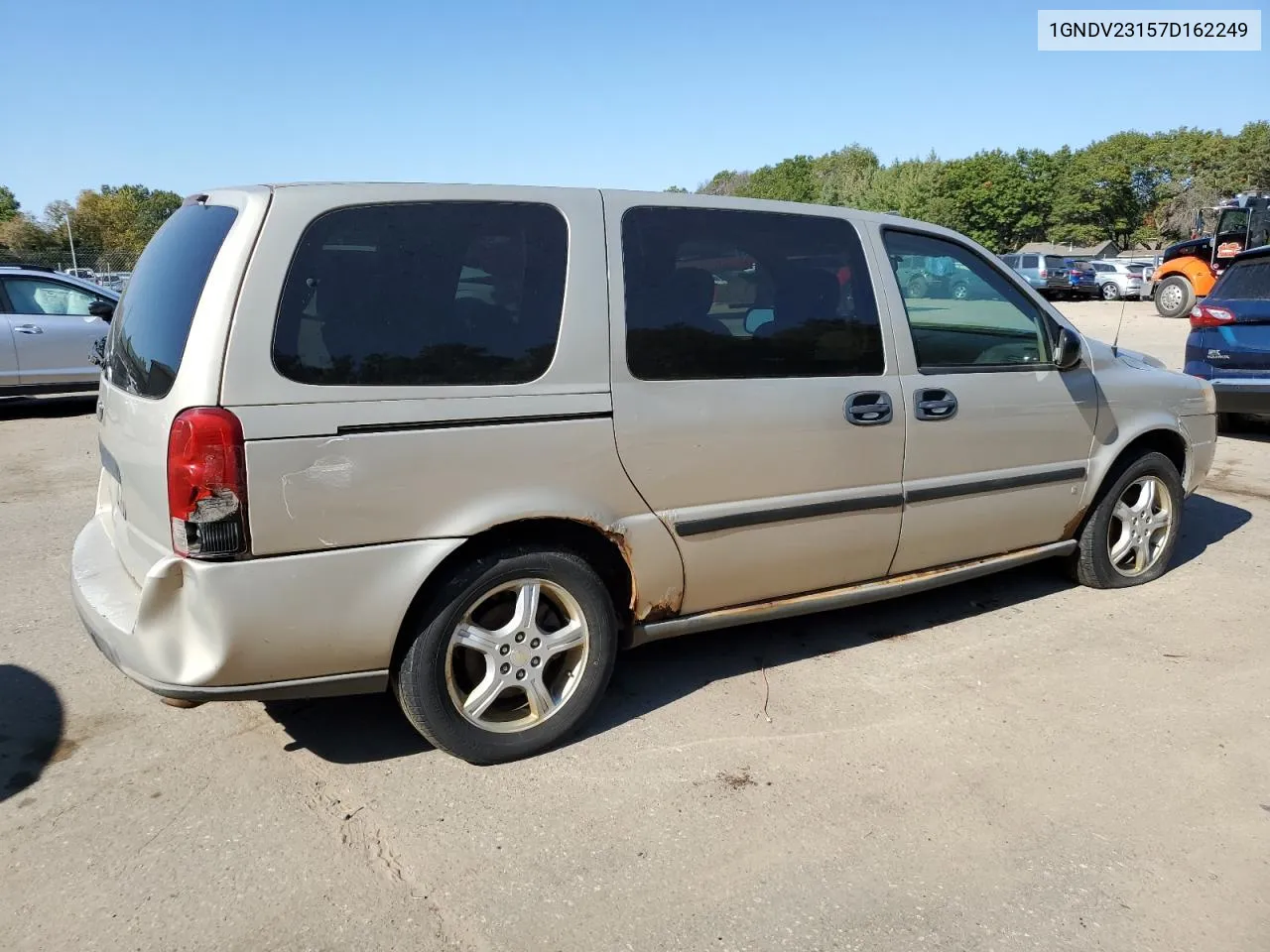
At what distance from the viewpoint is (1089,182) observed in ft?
261

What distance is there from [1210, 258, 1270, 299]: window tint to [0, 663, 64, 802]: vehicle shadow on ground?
29.9 feet

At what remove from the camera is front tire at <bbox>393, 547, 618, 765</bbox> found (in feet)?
9.91

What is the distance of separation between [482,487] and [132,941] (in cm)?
145

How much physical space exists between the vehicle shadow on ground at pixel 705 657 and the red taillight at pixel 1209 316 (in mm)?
3626

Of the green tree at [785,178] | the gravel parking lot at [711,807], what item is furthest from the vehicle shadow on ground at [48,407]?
the green tree at [785,178]

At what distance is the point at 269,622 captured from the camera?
2.76m

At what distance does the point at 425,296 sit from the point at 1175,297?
970 inches

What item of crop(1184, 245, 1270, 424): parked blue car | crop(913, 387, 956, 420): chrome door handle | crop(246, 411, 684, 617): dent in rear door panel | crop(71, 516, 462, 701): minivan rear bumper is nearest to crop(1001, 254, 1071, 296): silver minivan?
crop(1184, 245, 1270, 424): parked blue car

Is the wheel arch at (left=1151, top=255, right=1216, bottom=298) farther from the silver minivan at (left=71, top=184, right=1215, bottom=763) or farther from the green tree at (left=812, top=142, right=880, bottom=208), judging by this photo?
the green tree at (left=812, top=142, right=880, bottom=208)

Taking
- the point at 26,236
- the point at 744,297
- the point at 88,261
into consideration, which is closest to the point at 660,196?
the point at 744,297

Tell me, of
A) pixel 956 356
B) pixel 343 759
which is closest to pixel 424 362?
pixel 343 759

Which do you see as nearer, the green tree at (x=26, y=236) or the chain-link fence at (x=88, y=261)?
the chain-link fence at (x=88, y=261)

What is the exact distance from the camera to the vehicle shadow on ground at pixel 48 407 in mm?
11039

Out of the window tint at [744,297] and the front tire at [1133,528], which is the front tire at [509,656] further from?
the front tire at [1133,528]
